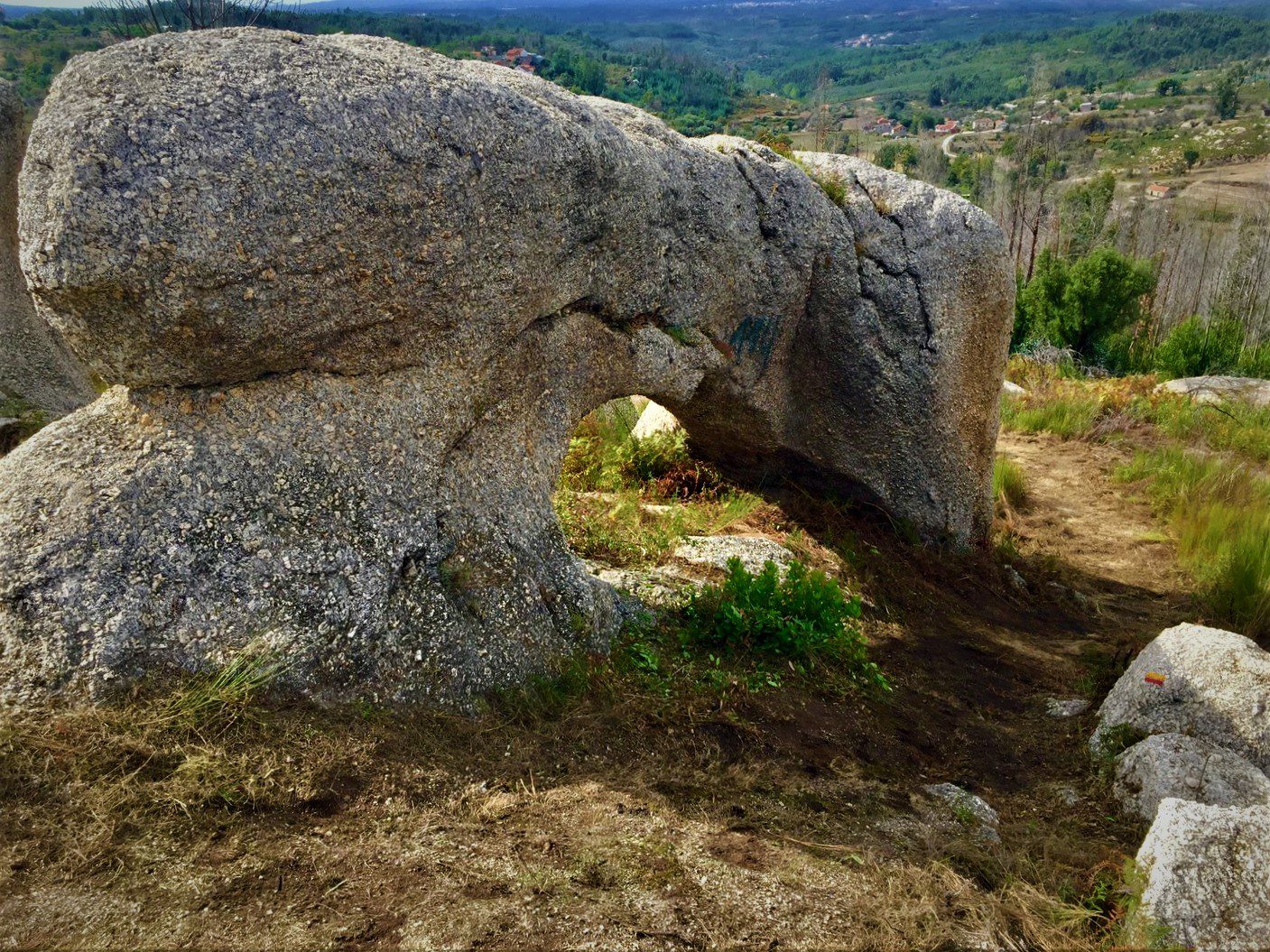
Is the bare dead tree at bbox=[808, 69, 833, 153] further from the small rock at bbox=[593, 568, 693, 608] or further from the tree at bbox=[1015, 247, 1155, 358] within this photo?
the small rock at bbox=[593, 568, 693, 608]

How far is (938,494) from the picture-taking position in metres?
7.23

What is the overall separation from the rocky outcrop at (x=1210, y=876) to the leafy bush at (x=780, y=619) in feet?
6.49

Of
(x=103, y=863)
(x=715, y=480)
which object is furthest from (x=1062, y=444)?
(x=103, y=863)

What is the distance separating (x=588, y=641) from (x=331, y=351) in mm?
1741

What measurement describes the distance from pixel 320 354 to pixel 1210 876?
3.74m

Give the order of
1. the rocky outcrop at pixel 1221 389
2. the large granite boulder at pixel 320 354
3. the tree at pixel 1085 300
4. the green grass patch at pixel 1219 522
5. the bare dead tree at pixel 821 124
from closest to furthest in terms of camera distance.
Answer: the large granite boulder at pixel 320 354
the green grass patch at pixel 1219 522
the rocky outcrop at pixel 1221 389
the tree at pixel 1085 300
the bare dead tree at pixel 821 124

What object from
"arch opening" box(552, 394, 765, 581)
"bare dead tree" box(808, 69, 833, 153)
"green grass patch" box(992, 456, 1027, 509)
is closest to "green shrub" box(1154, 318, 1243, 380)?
"bare dead tree" box(808, 69, 833, 153)

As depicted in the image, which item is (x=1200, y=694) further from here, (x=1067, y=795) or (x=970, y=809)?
(x=970, y=809)

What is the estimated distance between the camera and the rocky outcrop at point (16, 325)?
23.9 feet

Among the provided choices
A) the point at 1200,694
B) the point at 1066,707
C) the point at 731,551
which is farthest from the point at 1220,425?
the point at 731,551

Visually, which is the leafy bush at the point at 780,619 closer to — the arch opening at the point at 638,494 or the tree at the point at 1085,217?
the arch opening at the point at 638,494

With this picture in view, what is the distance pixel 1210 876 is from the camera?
9.93ft

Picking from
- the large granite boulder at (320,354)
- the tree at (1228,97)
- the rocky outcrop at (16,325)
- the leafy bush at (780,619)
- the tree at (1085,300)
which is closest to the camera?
the large granite boulder at (320,354)

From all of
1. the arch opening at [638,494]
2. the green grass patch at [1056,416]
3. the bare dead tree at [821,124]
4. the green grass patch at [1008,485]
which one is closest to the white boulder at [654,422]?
the arch opening at [638,494]
